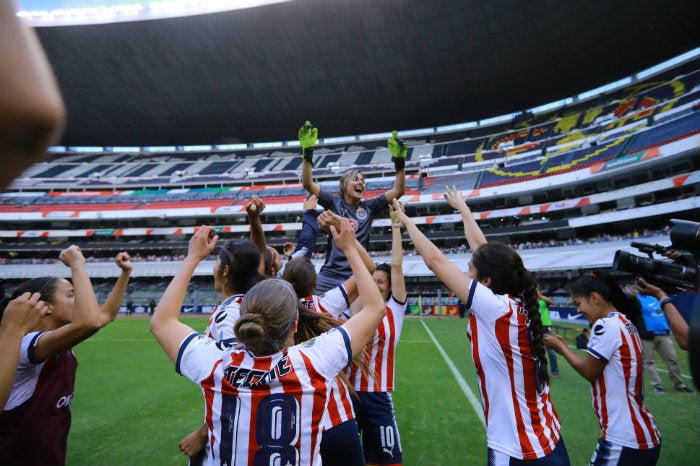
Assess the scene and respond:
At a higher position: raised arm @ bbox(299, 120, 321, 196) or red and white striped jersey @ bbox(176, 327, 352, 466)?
raised arm @ bbox(299, 120, 321, 196)

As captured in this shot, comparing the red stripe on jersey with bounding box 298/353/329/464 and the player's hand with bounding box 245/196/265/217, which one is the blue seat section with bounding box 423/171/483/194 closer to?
the player's hand with bounding box 245/196/265/217

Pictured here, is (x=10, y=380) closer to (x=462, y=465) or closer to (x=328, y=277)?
(x=328, y=277)

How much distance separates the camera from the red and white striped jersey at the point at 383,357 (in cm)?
367

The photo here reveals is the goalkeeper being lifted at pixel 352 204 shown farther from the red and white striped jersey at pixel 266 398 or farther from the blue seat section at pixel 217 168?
the blue seat section at pixel 217 168

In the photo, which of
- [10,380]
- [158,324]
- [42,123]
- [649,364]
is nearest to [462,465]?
[158,324]

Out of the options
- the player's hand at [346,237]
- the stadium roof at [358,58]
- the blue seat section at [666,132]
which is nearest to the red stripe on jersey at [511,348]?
the player's hand at [346,237]

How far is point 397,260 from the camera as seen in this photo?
11.2 ft

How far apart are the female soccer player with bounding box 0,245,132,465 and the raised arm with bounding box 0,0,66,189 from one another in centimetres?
236

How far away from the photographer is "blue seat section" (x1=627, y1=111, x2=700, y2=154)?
87.8ft

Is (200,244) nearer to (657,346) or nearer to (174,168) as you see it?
(657,346)

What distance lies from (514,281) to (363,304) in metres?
1.23

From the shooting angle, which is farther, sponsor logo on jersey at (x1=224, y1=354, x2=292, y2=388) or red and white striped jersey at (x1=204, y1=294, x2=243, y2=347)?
red and white striped jersey at (x1=204, y1=294, x2=243, y2=347)

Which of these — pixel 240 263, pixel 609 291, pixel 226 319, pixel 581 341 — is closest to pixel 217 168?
pixel 581 341

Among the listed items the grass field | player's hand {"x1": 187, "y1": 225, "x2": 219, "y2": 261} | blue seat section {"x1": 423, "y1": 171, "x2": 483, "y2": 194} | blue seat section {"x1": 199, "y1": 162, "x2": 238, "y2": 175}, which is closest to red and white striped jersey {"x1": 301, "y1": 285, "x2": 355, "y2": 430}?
player's hand {"x1": 187, "y1": 225, "x2": 219, "y2": 261}
